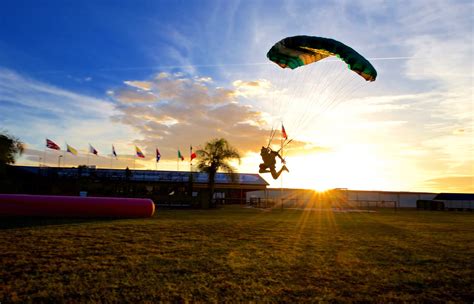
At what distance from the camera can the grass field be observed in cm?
593

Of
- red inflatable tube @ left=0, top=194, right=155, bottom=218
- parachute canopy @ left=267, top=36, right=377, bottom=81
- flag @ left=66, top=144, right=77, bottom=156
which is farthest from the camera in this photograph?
flag @ left=66, top=144, right=77, bottom=156

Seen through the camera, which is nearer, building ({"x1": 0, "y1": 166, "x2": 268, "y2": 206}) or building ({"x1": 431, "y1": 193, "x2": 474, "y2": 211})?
building ({"x1": 0, "y1": 166, "x2": 268, "y2": 206})

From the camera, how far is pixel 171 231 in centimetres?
1422

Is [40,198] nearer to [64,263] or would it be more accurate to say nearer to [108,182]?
[64,263]

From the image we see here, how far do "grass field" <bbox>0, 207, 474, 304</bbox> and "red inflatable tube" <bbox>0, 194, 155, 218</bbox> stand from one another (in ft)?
19.0

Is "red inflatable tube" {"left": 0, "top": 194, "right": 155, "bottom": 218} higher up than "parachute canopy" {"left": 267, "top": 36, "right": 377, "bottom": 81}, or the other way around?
"parachute canopy" {"left": 267, "top": 36, "right": 377, "bottom": 81}

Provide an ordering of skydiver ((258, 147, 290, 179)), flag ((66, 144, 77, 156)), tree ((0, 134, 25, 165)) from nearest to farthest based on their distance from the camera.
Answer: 1. skydiver ((258, 147, 290, 179))
2. tree ((0, 134, 25, 165))
3. flag ((66, 144, 77, 156))

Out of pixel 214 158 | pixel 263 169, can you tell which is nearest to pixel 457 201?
pixel 214 158

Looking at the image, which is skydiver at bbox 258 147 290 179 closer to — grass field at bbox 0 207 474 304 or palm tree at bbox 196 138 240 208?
grass field at bbox 0 207 474 304

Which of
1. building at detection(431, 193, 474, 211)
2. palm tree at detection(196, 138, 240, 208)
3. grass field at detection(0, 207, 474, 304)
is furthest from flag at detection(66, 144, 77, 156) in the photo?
building at detection(431, 193, 474, 211)

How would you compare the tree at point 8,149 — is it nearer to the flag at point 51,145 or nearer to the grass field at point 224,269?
the flag at point 51,145

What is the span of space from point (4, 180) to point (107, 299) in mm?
30341

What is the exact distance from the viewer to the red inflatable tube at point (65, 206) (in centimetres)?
1775

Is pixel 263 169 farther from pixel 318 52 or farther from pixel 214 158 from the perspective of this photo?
pixel 214 158
